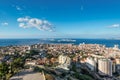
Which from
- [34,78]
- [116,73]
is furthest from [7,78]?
[116,73]

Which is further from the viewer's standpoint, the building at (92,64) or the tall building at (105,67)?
the building at (92,64)

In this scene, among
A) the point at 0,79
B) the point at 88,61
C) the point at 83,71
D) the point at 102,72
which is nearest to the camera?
the point at 0,79

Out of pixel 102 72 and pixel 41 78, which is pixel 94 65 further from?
pixel 41 78

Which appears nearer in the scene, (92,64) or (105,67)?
(105,67)

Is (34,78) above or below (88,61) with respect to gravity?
above

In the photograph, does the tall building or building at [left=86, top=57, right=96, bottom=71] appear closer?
the tall building

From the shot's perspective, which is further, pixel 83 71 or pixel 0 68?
pixel 83 71

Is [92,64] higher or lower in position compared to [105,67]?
higher

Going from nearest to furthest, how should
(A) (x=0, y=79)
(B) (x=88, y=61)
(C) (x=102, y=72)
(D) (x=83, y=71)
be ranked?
(A) (x=0, y=79) < (D) (x=83, y=71) < (C) (x=102, y=72) < (B) (x=88, y=61)
